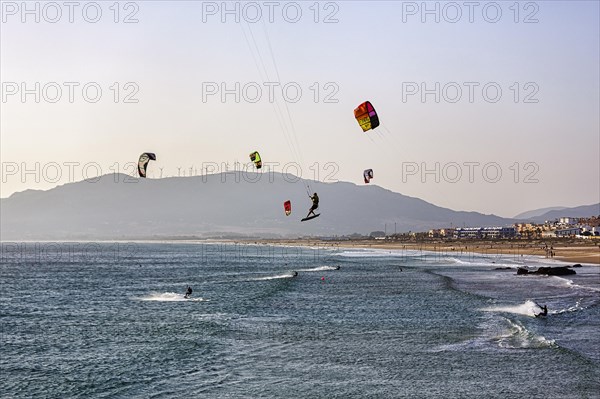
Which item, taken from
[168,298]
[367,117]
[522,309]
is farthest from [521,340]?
[168,298]

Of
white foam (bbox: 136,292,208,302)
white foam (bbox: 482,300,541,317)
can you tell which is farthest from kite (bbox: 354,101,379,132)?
white foam (bbox: 136,292,208,302)

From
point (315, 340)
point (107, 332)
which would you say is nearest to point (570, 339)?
point (315, 340)

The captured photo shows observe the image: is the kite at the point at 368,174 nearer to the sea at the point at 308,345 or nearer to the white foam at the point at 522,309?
the sea at the point at 308,345

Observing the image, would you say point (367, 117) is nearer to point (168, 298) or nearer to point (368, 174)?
point (368, 174)

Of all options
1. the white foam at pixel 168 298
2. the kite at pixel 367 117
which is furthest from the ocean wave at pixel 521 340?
the white foam at pixel 168 298

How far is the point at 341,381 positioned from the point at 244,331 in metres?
10.3

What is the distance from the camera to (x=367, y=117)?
4044 cm

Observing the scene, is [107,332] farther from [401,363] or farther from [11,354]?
[401,363]

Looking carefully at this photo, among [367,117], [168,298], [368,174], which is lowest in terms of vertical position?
[168,298]

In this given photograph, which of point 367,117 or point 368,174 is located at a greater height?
point 367,117

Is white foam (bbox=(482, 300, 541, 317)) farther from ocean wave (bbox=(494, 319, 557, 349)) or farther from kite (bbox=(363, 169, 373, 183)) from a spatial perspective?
kite (bbox=(363, 169, 373, 183))

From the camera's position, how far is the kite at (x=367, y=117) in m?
40.3

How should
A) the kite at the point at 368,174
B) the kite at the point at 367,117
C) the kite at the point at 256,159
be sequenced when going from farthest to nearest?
1. the kite at the point at 368,174
2. the kite at the point at 256,159
3. the kite at the point at 367,117

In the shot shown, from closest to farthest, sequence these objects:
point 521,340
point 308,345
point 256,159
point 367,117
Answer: point 308,345, point 521,340, point 367,117, point 256,159
